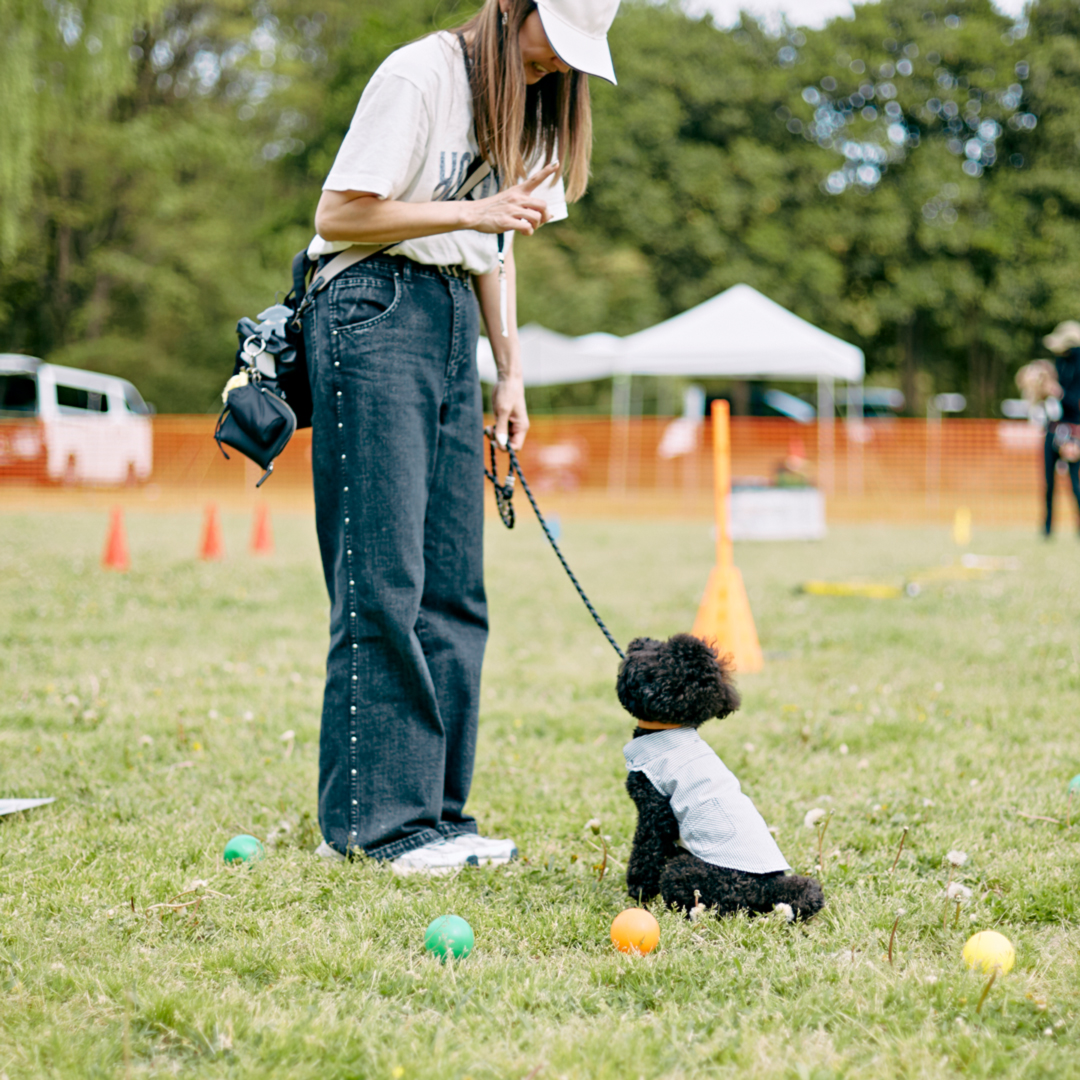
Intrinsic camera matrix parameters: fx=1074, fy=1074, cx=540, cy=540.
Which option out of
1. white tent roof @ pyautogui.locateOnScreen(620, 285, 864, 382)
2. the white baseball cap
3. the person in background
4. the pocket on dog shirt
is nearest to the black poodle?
the pocket on dog shirt

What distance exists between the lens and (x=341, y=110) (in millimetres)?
26078

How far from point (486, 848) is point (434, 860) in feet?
0.54

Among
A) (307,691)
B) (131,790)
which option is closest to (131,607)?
(307,691)

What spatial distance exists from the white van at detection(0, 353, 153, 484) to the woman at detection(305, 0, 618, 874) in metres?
17.6

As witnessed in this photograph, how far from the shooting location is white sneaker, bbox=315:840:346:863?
2.64 meters

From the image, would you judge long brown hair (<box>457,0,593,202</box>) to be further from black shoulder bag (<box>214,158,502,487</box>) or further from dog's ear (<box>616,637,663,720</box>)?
dog's ear (<box>616,637,663,720</box>)

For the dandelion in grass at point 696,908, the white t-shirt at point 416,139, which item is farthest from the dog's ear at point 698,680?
the white t-shirt at point 416,139

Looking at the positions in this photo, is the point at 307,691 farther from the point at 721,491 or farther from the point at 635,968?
the point at 635,968

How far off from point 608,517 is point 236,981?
1643cm

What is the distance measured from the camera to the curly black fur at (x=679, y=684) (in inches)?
92.2

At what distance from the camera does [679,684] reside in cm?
234

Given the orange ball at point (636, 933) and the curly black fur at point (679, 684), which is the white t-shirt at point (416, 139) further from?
the orange ball at point (636, 933)

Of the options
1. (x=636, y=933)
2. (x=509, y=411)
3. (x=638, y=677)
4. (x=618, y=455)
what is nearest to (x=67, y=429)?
(x=618, y=455)

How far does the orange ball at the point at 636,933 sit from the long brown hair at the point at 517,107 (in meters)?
1.66
